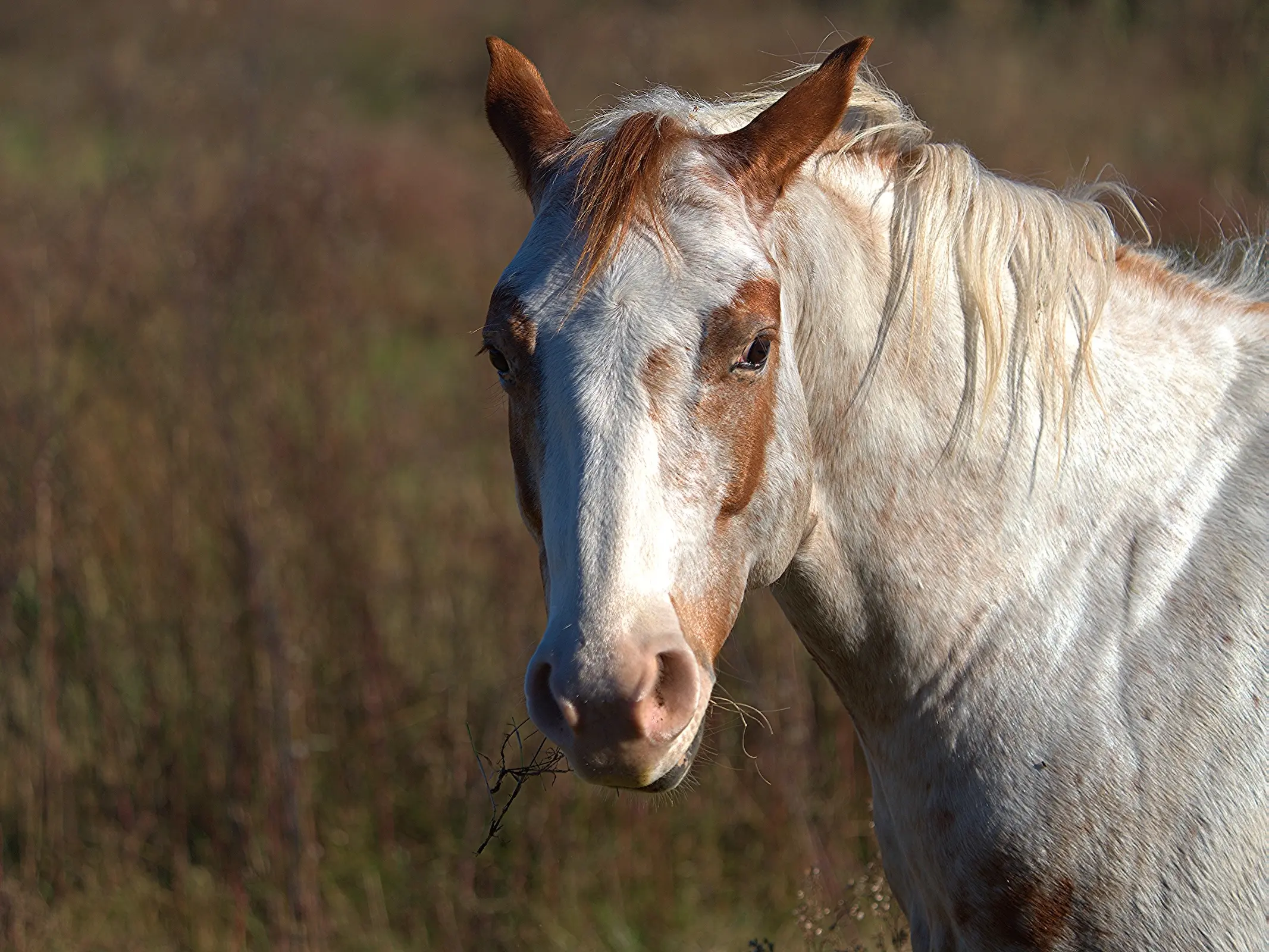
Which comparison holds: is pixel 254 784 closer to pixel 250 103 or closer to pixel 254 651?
pixel 254 651

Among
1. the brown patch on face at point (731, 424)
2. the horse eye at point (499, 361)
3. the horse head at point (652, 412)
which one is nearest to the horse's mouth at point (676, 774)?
the horse head at point (652, 412)

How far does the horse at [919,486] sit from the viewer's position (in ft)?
5.29

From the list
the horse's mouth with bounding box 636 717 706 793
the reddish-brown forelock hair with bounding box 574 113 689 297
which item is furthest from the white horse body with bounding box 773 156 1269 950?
the horse's mouth with bounding box 636 717 706 793

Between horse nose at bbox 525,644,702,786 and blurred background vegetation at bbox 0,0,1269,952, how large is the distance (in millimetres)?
1151

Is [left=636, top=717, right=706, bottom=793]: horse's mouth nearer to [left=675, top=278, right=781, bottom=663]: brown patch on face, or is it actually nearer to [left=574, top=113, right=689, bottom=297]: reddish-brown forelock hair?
[left=675, top=278, right=781, bottom=663]: brown patch on face

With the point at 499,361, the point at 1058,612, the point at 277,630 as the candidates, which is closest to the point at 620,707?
the point at 499,361

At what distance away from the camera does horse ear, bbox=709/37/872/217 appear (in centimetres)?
181

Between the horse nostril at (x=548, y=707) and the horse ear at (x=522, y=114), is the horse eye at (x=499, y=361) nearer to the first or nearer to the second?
the horse ear at (x=522, y=114)

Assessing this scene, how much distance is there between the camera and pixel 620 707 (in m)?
1.47

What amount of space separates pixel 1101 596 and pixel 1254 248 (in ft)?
2.76

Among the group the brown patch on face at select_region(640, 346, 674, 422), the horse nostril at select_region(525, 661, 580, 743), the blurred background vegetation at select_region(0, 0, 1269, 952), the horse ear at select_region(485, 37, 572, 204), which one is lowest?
the blurred background vegetation at select_region(0, 0, 1269, 952)

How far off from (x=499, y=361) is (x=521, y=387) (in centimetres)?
10

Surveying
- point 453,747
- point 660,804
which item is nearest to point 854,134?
point 660,804

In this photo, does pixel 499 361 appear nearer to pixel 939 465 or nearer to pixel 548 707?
pixel 548 707
